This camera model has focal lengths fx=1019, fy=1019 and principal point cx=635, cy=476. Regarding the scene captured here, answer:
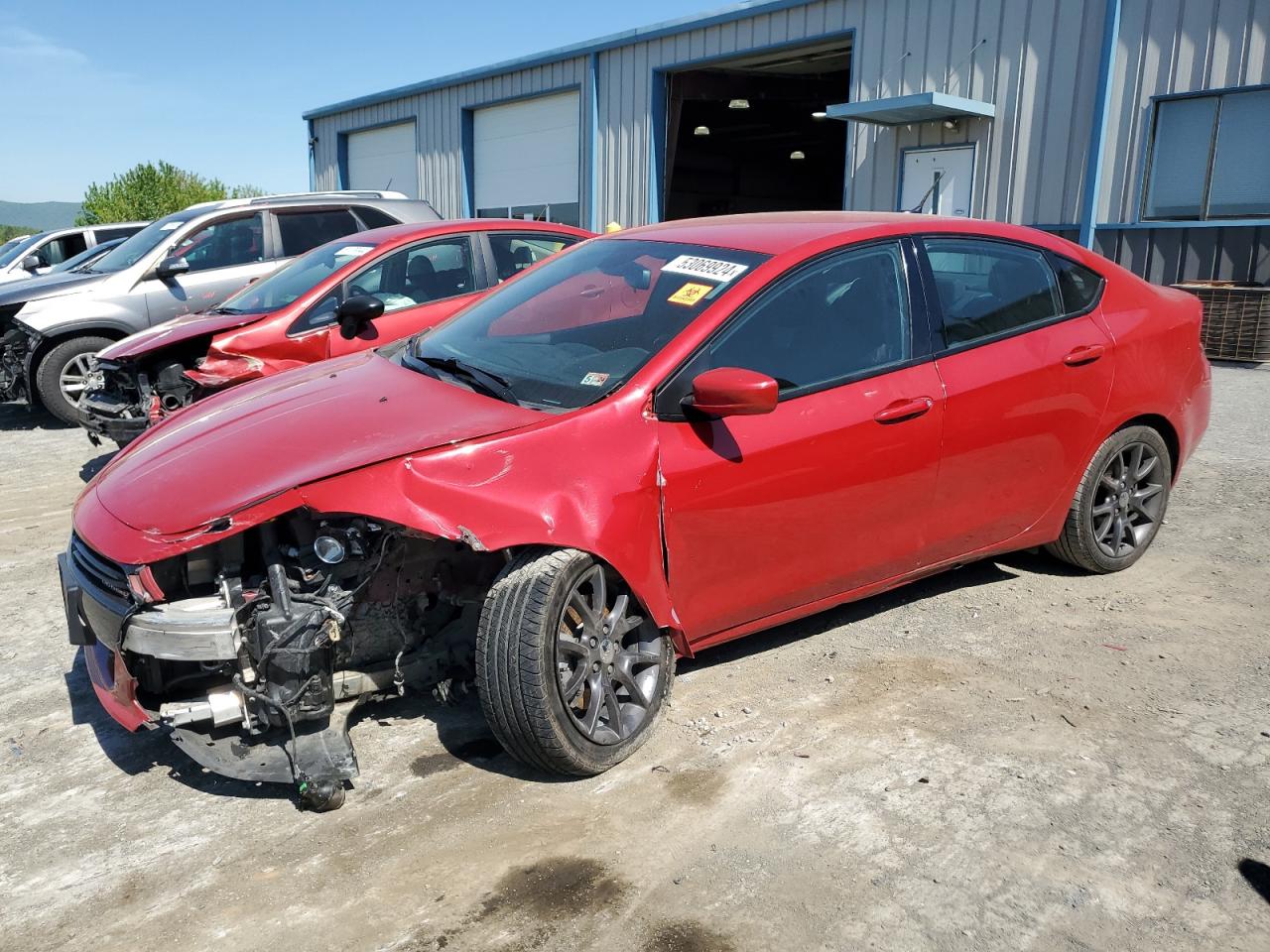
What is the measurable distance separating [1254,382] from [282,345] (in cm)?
900

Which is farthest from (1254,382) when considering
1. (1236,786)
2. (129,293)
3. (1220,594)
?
(129,293)

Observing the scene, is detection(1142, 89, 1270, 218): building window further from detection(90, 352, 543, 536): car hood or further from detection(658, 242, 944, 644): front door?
detection(90, 352, 543, 536): car hood

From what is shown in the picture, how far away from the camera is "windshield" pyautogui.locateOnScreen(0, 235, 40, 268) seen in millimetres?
15810

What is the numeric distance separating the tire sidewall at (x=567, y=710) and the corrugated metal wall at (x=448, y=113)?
16.8m

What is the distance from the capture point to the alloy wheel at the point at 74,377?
342 inches

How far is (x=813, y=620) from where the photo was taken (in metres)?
4.44

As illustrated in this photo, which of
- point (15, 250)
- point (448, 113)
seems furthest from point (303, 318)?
point (448, 113)

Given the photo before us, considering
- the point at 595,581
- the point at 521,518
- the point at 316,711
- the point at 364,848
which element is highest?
the point at 521,518

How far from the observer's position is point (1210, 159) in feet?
37.0

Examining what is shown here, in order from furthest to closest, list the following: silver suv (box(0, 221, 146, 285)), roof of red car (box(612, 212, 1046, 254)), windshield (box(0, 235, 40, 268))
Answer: windshield (box(0, 235, 40, 268)) → silver suv (box(0, 221, 146, 285)) → roof of red car (box(612, 212, 1046, 254))

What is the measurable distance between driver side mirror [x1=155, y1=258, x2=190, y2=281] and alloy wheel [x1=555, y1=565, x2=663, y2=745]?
23.1 feet

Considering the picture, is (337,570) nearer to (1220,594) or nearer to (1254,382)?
(1220,594)

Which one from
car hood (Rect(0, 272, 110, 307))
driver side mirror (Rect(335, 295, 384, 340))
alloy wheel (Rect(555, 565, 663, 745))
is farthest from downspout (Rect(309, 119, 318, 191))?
alloy wheel (Rect(555, 565, 663, 745))

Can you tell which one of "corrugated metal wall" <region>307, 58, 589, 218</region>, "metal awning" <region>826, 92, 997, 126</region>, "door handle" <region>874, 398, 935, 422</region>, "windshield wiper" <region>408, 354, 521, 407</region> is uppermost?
"corrugated metal wall" <region>307, 58, 589, 218</region>
